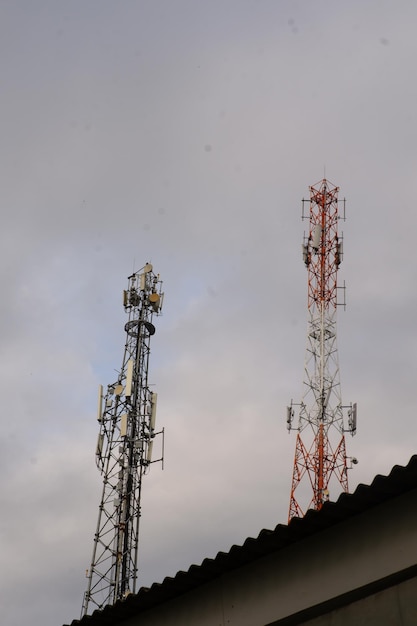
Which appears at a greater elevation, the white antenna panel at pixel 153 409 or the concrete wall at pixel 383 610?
the white antenna panel at pixel 153 409

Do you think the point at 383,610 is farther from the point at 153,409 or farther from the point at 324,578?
the point at 153,409

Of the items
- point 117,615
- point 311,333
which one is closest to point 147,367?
point 311,333

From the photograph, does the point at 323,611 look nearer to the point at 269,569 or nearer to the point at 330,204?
the point at 269,569

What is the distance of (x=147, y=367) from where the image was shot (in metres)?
33.4

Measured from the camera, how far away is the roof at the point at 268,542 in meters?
10.9

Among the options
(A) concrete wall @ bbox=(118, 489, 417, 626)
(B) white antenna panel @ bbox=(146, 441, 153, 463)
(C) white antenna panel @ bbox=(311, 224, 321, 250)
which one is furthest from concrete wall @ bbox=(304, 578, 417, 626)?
(C) white antenna panel @ bbox=(311, 224, 321, 250)

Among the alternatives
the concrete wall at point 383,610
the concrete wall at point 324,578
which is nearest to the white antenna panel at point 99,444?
the concrete wall at point 324,578

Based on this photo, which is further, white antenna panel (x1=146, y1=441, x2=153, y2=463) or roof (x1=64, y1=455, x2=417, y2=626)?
white antenna panel (x1=146, y1=441, x2=153, y2=463)

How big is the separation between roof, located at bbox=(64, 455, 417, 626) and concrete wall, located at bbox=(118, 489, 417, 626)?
0.12 meters

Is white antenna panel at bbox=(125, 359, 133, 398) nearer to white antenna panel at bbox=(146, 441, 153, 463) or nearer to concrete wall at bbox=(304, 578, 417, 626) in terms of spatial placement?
white antenna panel at bbox=(146, 441, 153, 463)

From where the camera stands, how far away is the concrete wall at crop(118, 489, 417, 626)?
426 inches

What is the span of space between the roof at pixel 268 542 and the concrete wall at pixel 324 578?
117mm

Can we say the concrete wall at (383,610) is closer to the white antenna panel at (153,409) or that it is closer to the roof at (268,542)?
the roof at (268,542)

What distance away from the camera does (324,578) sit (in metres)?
11.4
